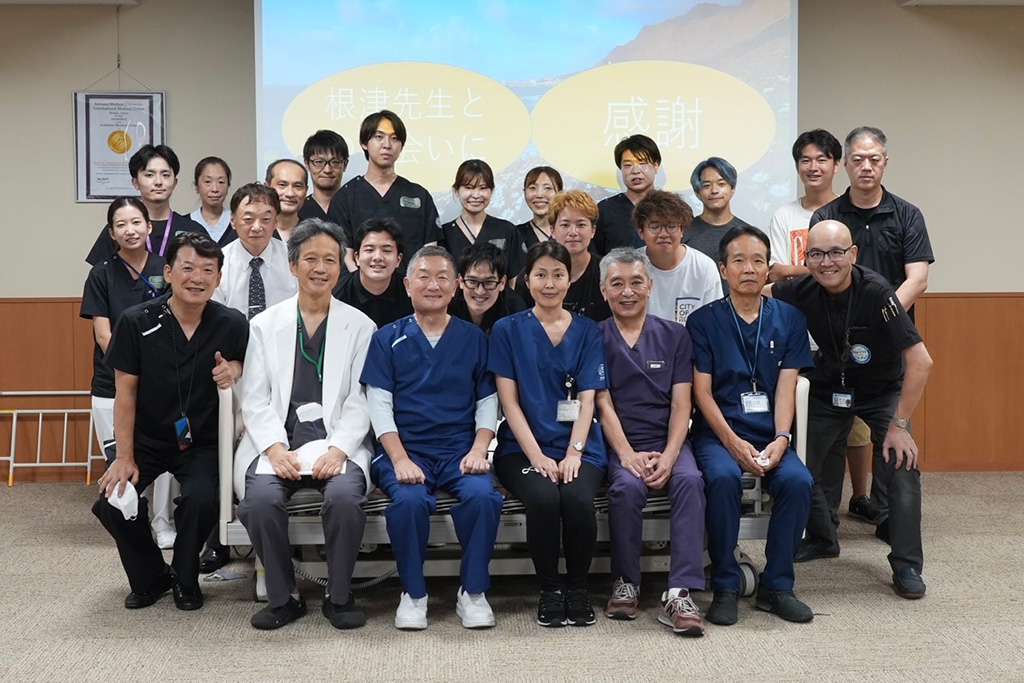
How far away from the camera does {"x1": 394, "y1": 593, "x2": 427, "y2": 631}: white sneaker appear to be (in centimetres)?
308

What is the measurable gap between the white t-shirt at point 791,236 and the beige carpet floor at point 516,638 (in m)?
1.25

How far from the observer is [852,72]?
544 cm

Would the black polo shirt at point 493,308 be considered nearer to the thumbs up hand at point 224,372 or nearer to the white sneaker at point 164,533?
the thumbs up hand at point 224,372

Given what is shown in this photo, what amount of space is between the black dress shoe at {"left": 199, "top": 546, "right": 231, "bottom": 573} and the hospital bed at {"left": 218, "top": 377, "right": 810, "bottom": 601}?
238mm

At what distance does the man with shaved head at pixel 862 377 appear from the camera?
3482 mm

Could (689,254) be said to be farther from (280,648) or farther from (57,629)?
(57,629)

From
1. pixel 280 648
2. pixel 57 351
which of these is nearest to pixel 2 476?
pixel 57 351

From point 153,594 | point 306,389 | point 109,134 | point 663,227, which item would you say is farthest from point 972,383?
point 109,134

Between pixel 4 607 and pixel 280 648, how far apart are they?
104cm

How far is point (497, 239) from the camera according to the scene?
431 centimetres

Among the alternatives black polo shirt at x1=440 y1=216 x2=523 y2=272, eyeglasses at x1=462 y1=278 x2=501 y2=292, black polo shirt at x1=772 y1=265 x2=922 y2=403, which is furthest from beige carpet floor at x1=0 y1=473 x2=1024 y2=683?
black polo shirt at x1=440 y1=216 x2=523 y2=272

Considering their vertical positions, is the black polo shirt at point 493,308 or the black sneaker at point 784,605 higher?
the black polo shirt at point 493,308

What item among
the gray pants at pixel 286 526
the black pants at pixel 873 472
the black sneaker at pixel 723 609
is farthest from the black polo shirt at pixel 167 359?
the black pants at pixel 873 472

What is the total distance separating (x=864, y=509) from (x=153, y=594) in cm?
296
